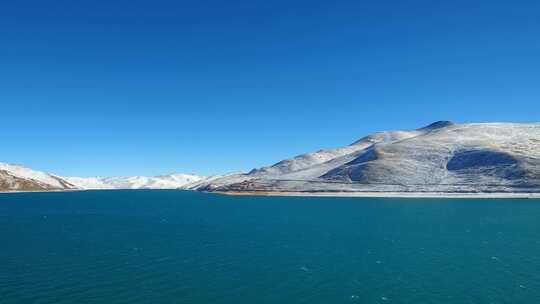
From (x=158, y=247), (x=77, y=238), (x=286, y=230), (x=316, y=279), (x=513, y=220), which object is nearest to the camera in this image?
(x=316, y=279)

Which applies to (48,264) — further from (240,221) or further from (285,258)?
(240,221)

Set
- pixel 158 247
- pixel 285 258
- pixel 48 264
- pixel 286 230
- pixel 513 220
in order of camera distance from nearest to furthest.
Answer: pixel 48 264 → pixel 285 258 → pixel 158 247 → pixel 286 230 → pixel 513 220

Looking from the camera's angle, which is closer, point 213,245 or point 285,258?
point 285,258

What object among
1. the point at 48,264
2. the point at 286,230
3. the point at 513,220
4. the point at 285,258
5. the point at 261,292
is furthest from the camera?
the point at 513,220

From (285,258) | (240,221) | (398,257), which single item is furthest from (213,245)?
(240,221)

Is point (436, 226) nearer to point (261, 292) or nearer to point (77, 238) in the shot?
point (261, 292)

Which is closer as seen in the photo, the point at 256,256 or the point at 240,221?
the point at 256,256

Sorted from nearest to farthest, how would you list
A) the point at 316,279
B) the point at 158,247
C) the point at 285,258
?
the point at 316,279 < the point at 285,258 < the point at 158,247

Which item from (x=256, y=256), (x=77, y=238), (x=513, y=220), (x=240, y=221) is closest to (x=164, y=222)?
(x=240, y=221)

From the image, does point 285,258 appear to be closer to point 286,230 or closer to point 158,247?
point 158,247
